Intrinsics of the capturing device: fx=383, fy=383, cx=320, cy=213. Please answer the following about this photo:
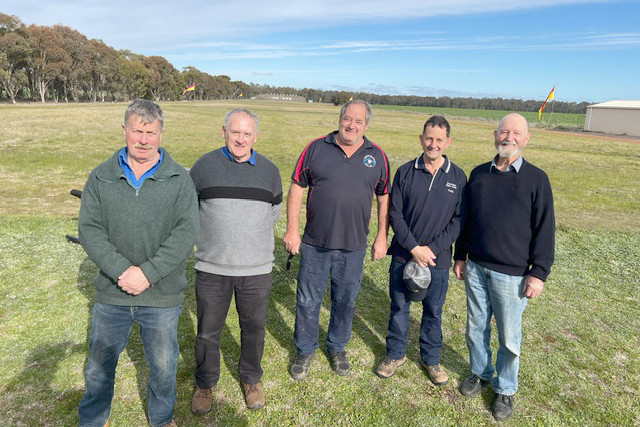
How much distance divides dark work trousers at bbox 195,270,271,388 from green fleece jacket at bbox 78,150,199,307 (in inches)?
18.6

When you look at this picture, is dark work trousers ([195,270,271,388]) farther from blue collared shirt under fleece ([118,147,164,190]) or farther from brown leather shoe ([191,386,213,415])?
blue collared shirt under fleece ([118,147,164,190])

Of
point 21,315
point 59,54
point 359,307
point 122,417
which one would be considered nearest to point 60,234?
point 21,315

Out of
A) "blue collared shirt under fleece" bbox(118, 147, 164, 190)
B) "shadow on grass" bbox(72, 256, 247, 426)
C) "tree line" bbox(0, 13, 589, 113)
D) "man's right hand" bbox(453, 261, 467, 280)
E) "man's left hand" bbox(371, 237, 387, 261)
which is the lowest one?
"shadow on grass" bbox(72, 256, 247, 426)

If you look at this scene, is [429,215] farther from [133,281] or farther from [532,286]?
[133,281]

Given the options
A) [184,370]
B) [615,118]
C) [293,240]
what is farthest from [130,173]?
[615,118]

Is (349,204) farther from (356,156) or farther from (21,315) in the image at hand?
(21,315)

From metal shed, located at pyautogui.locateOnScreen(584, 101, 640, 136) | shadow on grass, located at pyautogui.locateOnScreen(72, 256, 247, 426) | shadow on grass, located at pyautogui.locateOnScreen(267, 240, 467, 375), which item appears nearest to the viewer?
shadow on grass, located at pyautogui.locateOnScreen(72, 256, 247, 426)

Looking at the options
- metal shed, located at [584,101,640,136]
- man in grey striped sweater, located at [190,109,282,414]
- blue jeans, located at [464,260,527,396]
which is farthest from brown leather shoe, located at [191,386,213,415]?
metal shed, located at [584,101,640,136]

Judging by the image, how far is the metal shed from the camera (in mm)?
45656

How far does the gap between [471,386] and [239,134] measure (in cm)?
323

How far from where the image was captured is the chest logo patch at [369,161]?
360 centimetres

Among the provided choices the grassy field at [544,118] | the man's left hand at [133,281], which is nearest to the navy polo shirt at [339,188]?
the man's left hand at [133,281]

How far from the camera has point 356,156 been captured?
11.8 feet

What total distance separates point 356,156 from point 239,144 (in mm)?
1125
